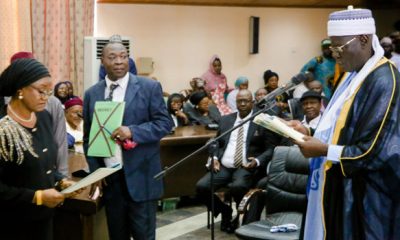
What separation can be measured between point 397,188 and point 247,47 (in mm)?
8180

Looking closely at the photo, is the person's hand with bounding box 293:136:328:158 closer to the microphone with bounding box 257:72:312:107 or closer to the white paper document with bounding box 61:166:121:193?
the microphone with bounding box 257:72:312:107

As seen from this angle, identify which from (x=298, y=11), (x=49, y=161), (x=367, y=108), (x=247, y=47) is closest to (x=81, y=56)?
(x=247, y=47)

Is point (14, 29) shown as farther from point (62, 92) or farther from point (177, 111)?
point (177, 111)

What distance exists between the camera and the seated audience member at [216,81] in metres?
9.64

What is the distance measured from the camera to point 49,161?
2.82 m

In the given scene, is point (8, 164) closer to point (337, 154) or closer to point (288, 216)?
point (337, 154)

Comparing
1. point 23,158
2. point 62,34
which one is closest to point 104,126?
point 23,158

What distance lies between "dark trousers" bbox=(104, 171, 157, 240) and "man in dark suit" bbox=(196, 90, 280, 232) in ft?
6.37

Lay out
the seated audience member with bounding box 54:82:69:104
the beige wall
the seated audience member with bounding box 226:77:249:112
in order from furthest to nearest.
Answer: the beige wall
the seated audience member with bounding box 226:77:249:112
the seated audience member with bounding box 54:82:69:104

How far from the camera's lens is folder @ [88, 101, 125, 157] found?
11.5 feet

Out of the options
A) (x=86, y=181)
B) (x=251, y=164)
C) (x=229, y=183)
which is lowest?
(x=229, y=183)

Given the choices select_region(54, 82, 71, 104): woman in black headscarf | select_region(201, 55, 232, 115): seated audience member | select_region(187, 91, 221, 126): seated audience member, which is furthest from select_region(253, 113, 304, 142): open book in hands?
select_region(201, 55, 232, 115): seated audience member

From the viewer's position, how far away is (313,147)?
273 centimetres

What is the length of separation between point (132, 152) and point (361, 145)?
1499 mm
